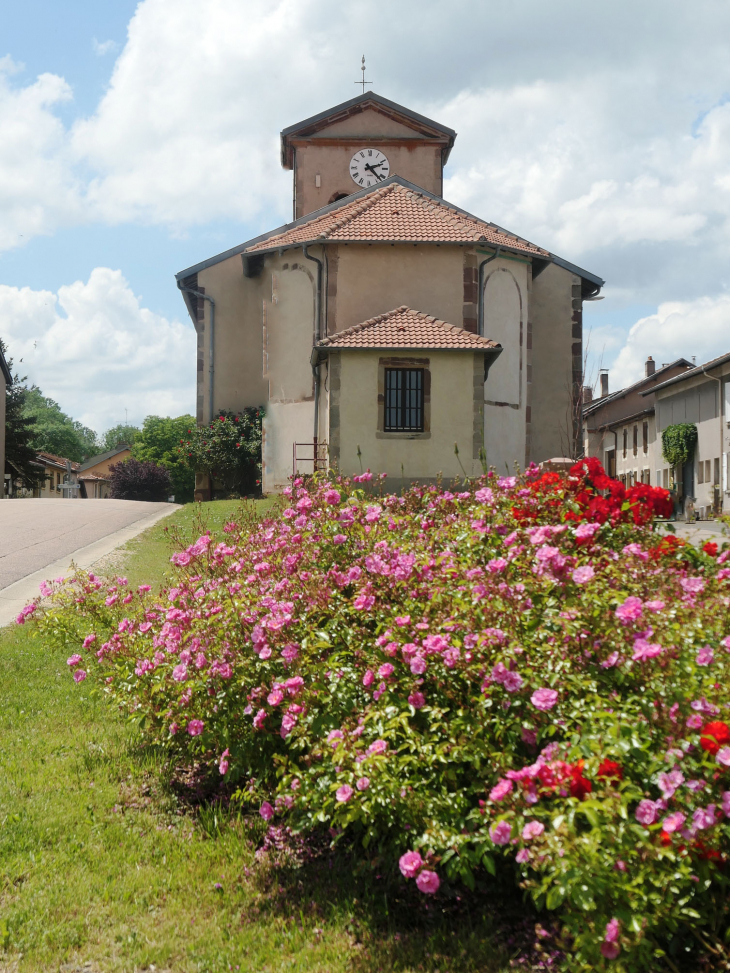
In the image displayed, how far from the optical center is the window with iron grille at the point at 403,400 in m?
19.4

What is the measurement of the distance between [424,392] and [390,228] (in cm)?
610

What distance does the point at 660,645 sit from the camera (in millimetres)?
3172

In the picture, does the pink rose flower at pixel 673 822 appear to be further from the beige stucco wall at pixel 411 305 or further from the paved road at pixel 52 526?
the beige stucco wall at pixel 411 305

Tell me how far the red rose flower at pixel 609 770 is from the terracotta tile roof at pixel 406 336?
16.5 meters

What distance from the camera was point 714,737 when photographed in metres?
2.80

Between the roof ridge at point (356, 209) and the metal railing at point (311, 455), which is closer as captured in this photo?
the metal railing at point (311, 455)

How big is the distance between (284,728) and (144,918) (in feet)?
3.08

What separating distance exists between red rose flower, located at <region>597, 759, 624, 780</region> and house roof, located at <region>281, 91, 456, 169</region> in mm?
30877

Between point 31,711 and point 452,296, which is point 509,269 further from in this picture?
point 31,711

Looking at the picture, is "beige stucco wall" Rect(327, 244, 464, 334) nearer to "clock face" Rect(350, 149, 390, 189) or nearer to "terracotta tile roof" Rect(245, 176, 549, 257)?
"terracotta tile roof" Rect(245, 176, 549, 257)

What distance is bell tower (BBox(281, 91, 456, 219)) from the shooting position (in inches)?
1212

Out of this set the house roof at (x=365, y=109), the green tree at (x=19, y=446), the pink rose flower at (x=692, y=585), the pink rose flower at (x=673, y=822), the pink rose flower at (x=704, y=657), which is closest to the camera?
the pink rose flower at (x=673, y=822)

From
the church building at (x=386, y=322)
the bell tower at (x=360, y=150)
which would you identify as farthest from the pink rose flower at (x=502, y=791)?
the bell tower at (x=360, y=150)

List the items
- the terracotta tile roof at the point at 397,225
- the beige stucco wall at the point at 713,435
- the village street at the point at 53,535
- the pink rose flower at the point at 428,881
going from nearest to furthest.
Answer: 1. the pink rose flower at the point at 428,881
2. the village street at the point at 53,535
3. the terracotta tile roof at the point at 397,225
4. the beige stucco wall at the point at 713,435
